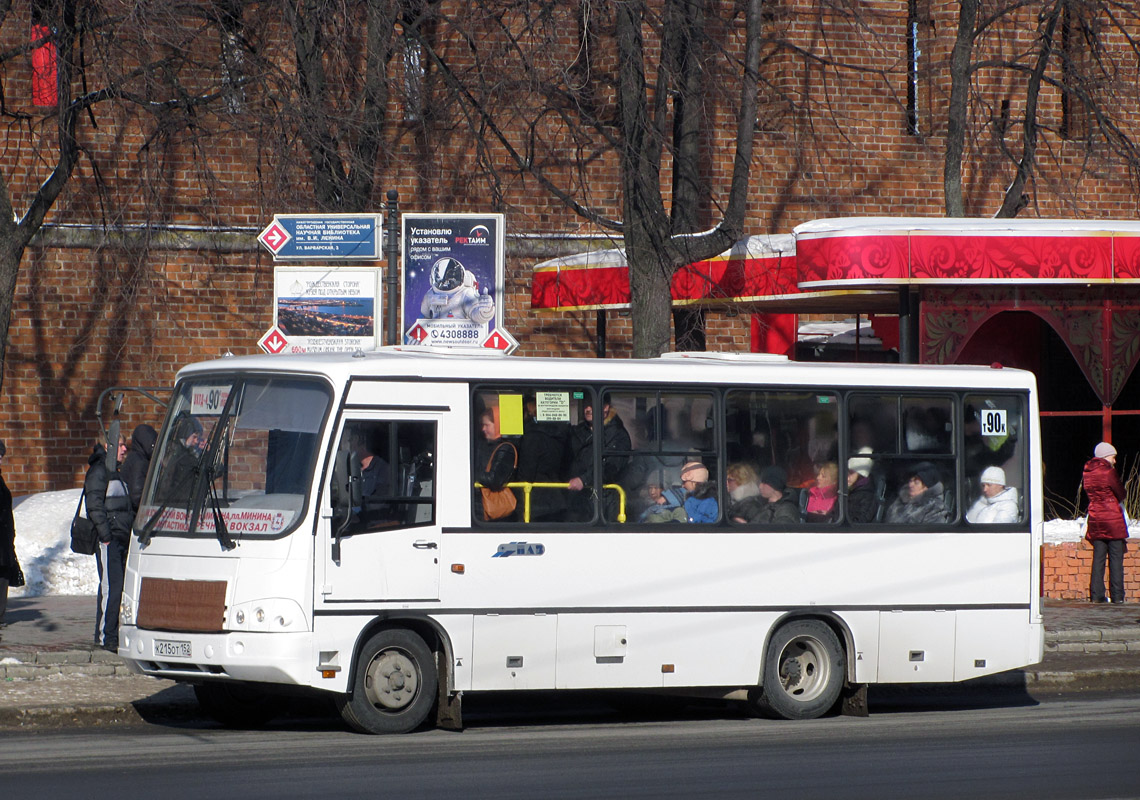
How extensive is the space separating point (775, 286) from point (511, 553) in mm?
8368

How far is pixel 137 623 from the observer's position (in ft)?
33.8

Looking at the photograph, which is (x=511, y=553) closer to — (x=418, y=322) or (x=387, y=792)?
(x=387, y=792)

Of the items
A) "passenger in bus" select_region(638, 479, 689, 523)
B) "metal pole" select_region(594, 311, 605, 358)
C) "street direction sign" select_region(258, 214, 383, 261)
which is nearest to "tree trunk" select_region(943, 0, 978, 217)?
"metal pole" select_region(594, 311, 605, 358)

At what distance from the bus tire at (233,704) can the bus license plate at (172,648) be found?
2.83ft

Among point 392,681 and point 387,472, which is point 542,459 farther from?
point 392,681

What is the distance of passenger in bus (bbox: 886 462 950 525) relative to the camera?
11.8 meters

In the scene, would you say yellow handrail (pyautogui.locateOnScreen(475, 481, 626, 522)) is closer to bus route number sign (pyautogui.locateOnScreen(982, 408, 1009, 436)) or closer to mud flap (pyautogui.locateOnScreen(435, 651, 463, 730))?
mud flap (pyautogui.locateOnScreen(435, 651, 463, 730))

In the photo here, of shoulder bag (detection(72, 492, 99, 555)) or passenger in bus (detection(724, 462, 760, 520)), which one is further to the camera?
shoulder bag (detection(72, 492, 99, 555))

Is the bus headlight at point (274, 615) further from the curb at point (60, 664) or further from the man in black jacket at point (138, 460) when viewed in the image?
the man in black jacket at point (138, 460)

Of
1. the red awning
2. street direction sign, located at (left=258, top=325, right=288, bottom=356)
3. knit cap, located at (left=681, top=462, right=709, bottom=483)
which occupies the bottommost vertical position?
knit cap, located at (left=681, top=462, right=709, bottom=483)

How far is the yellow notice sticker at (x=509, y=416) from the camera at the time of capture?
10.6 m

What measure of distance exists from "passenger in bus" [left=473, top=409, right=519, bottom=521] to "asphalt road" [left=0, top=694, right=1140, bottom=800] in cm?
152

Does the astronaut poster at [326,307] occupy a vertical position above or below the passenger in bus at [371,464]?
above

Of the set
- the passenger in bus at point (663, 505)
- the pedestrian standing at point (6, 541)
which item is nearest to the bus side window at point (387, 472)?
the passenger in bus at point (663, 505)
